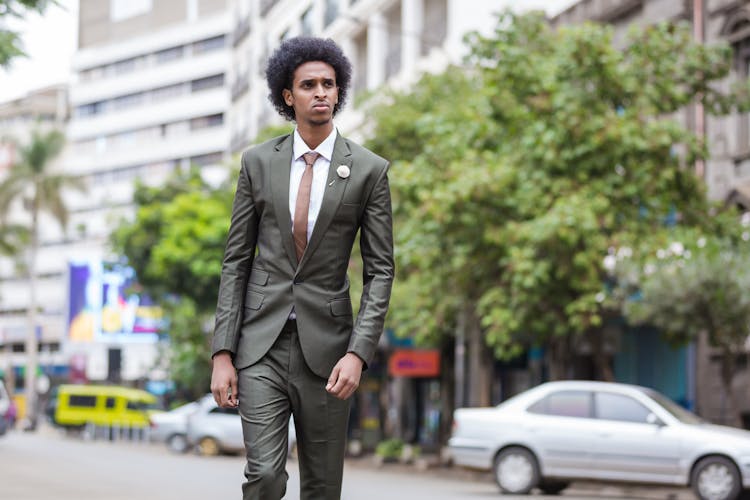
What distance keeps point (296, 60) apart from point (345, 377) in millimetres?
1158

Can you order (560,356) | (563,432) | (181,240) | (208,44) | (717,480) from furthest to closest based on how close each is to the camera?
(208,44)
(181,240)
(560,356)
(563,432)
(717,480)

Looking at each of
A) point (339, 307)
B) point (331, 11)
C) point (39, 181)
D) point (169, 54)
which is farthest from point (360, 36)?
point (339, 307)

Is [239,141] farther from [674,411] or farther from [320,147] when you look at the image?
[320,147]

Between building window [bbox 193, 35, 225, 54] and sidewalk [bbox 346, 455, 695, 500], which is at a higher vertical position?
building window [bbox 193, 35, 225, 54]

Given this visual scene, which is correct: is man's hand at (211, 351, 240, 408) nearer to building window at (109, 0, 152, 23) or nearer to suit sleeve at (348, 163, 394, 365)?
suit sleeve at (348, 163, 394, 365)

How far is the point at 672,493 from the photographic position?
64.2ft

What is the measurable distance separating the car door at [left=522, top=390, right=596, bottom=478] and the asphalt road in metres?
0.58

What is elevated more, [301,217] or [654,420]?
[301,217]

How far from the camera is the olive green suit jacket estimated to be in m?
4.77

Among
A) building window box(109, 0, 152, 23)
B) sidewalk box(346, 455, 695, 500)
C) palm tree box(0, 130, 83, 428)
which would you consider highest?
building window box(109, 0, 152, 23)

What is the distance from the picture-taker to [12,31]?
544 inches

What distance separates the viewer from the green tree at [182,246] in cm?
3728

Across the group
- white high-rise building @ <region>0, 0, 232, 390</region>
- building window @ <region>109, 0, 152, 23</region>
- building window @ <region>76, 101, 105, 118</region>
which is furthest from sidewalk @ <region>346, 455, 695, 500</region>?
building window @ <region>109, 0, 152, 23</region>

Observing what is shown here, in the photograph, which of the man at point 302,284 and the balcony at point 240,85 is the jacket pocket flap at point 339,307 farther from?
the balcony at point 240,85
